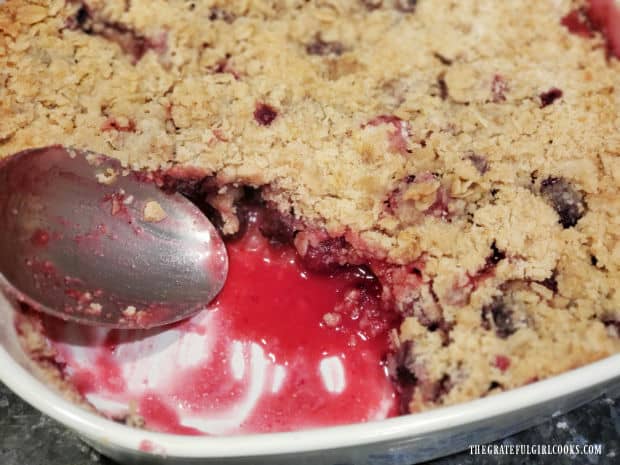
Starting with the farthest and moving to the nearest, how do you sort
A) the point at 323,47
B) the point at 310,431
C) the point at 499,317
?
the point at 323,47, the point at 499,317, the point at 310,431

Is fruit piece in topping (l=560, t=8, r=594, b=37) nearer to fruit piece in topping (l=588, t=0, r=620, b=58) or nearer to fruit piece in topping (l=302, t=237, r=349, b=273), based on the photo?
fruit piece in topping (l=588, t=0, r=620, b=58)

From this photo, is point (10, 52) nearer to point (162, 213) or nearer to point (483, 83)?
point (162, 213)

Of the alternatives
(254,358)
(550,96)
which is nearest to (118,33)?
(254,358)

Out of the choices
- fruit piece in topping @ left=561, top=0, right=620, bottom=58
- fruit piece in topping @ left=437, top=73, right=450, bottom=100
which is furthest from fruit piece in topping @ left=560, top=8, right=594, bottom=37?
fruit piece in topping @ left=437, top=73, right=450, bottom=100

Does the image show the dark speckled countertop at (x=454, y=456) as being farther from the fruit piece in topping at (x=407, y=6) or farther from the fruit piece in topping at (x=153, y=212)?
the fruit piece in topping at (x=407, y=6)

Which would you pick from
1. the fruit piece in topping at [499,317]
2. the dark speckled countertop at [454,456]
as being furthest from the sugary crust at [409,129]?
the dark speckled countertop at [454,456]

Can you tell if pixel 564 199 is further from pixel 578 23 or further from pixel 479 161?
A: pixel 578 23

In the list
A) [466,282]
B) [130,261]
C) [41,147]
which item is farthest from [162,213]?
[466,282]
